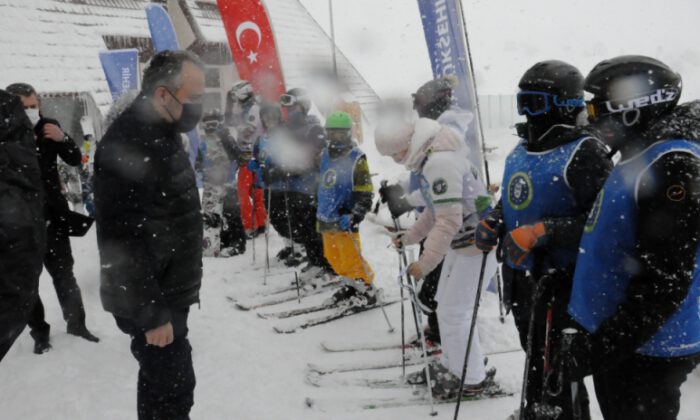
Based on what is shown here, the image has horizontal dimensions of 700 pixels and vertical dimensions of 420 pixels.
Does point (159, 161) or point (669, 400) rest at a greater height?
point (159, 161)

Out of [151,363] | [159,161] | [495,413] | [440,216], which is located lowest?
[495,413]

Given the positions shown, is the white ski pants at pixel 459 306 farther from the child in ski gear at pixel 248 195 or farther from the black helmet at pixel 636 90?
the child in ski gear at pixel 248 195

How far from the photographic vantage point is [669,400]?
183cm

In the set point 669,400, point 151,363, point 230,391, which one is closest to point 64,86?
point 230,391

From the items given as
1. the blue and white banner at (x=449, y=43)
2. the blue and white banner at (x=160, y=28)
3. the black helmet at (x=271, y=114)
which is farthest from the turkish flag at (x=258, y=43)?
the blue and white banner at (x=449, y=43)

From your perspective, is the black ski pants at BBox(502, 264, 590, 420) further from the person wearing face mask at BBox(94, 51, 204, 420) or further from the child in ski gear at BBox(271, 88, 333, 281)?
the child in ski gear at BBox(271, 88, 333, 281)

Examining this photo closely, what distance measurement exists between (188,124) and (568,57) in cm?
2623

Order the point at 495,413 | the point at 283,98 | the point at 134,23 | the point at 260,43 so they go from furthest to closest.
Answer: the point at 134,23, the point at 260,43, the point at 283,98, the point at 495,413

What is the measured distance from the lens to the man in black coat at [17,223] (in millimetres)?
2758

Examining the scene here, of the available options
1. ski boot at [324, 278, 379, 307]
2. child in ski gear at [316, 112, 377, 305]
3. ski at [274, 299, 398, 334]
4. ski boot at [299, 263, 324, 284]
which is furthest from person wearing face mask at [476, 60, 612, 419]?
ski boot at [299, 263, 324, 284]

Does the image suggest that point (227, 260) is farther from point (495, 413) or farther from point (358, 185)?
point (495, 413)

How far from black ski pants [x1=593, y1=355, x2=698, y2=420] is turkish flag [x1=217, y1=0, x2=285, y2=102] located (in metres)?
7.45

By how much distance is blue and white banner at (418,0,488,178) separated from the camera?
5.48 metres

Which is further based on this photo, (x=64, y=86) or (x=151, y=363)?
(x=64, y=86)
